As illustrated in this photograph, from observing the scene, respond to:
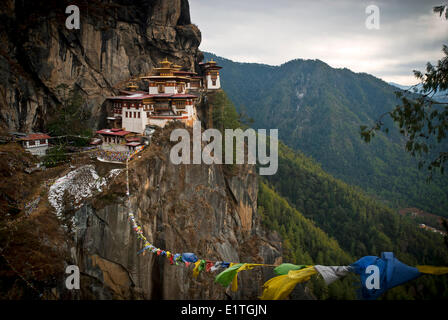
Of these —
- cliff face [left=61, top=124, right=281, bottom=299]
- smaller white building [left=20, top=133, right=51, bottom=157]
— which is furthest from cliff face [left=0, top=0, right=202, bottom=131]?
cliff face [left=61, top=124, right=281, bottom=299]

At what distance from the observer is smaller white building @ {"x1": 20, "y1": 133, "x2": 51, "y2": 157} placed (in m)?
27.4

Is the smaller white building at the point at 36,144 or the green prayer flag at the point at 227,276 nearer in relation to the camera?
the green prayer flag at the point at 227,276

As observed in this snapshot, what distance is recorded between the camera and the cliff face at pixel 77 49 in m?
30.8

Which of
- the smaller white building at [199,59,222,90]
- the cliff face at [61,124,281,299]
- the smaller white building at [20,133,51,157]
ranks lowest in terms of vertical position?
the cliff face at [61,124,281,299]

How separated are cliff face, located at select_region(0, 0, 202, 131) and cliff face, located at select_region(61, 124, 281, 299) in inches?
597

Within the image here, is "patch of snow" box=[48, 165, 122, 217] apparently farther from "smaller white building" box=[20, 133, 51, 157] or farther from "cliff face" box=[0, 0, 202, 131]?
"cliff face" box=[0, 0, 202, 131]

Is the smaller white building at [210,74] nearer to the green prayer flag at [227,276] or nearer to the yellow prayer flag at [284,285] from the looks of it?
the green prayer flag at [227,276]

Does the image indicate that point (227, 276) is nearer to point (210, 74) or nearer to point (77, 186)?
point (77, 186)

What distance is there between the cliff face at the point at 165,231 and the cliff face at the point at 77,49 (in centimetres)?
1516

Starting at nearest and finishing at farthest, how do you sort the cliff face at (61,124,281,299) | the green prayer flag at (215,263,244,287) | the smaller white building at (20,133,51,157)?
the green prayer flag at (215,263,244,287) → the cliff face at (61,124,281,299) → the smaller white building at (20,133,51,157)

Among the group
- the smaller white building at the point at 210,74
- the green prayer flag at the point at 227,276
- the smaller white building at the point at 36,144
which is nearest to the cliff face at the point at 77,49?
the smaller white building at the point at 36,144

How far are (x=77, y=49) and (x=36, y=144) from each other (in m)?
14.1

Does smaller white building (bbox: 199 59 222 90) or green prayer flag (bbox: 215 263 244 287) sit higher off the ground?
smaller white building (bbox: 199 59 222 90)

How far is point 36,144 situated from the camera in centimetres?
2823
